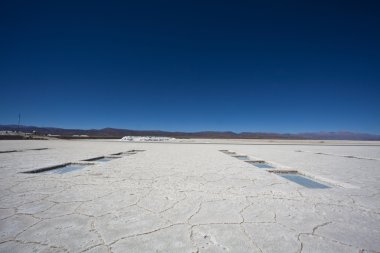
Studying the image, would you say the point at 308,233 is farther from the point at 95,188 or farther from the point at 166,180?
the point at 95,188

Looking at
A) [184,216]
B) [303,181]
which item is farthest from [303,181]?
[184,216]

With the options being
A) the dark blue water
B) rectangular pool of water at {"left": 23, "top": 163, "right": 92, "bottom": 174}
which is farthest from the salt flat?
rectangular pool of water at {"left": 23, "top": 163, "right": 92, "bottom": 174}

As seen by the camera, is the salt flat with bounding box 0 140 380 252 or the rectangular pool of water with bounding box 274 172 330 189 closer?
the salt flat with bounding box 0 140 380 252

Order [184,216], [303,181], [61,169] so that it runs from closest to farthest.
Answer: [184,216], [303,181], [61,169]

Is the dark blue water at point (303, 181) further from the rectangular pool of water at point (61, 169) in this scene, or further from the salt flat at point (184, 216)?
the rectangular pool of water at point (61, 169)

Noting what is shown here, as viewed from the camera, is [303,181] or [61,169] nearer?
[303,181]

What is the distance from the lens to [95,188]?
3252mm

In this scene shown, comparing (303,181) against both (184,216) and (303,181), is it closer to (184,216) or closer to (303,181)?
(303,181)

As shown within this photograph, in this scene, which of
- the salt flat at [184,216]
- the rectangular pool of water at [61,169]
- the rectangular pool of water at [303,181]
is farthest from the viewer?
the rectangular pool of water at [61,169]

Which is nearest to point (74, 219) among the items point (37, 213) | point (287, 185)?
point (37, 213)

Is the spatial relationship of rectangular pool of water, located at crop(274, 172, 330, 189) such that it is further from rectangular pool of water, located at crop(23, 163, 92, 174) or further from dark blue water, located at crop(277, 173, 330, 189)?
rectangular pool of water, located at crop(23, 163, 92, 174)

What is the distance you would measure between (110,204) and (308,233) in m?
2.09

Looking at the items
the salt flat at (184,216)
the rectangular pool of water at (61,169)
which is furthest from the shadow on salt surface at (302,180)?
the rectangular pool of water at (61,169)

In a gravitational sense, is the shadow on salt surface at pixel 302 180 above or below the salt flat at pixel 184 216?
below
